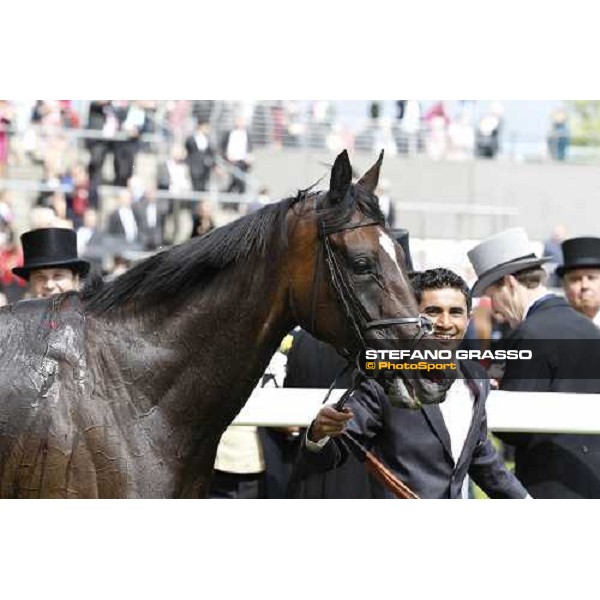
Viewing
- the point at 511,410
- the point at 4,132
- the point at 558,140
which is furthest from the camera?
the point at 558,140

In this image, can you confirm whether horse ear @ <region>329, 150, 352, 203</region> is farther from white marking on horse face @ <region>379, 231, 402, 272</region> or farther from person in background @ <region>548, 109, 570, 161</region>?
person in background @ <region>548, 109, 570, 161</region>

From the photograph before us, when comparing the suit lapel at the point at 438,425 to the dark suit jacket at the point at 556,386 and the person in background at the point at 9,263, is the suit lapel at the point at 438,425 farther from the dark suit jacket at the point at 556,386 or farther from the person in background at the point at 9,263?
the person in background at the point at 9,263

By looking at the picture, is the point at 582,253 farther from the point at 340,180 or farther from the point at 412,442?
the point at 340,180

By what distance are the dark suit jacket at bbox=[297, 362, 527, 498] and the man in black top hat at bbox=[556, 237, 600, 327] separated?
2.24 meters

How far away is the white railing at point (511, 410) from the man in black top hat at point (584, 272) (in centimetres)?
156

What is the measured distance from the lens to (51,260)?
5.25 meters

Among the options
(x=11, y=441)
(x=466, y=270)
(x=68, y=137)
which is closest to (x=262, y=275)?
(x=11, y=441)

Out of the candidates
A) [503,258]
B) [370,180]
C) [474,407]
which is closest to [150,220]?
[503,258]

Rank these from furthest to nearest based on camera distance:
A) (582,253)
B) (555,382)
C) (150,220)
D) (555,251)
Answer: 1. (150,220)
2. (555,251)
3. (582,253)
4. (555,382)

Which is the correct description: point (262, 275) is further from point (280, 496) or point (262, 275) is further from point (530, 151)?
point (530, 151)

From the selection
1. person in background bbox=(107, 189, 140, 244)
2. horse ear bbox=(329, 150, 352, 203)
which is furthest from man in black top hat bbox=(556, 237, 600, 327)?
person in background bbox=(107, 189, 140, 244)

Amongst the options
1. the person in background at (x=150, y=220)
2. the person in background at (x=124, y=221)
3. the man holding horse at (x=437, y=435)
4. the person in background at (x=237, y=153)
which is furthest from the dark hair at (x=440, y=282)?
the person in background at (x=237, y=153)

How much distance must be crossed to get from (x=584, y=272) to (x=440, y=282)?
216 cm

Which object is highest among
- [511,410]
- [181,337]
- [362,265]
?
[362,265]
